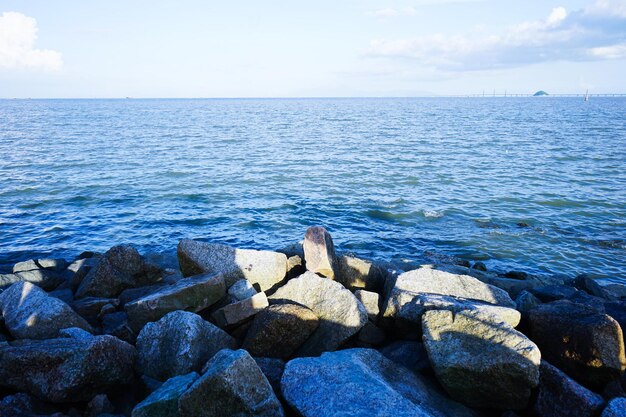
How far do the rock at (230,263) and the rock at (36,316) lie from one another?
7.01 feet

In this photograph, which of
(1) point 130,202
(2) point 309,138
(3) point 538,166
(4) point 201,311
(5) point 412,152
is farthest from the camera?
(2) point 309,138

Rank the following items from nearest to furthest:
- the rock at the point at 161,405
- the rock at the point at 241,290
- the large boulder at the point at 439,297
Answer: the rock at the point at 161,405 < the large boulder at the point at 439,297 < the rock at the point at 241,290

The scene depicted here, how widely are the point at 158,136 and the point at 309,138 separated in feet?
58.0

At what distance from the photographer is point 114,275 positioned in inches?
378

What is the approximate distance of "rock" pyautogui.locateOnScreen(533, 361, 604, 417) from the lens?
4.96m

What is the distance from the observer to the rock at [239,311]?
6.97m

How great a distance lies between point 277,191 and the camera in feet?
76.6

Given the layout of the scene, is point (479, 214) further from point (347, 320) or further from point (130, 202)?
point (130, 202)

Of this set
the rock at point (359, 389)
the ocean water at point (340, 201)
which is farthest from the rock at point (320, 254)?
the ocean water at point (340, 201)

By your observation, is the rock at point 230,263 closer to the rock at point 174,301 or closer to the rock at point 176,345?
the rock at point 174,301

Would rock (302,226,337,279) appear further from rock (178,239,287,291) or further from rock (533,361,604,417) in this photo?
rock (533,361,604,417)

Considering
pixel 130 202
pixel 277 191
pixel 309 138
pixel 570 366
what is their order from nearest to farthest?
pixel 570 366
pixel 130 202
pixel 277 191
pixel 309 138

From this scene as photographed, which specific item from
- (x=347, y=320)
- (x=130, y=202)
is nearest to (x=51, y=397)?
(x=347, y=320)

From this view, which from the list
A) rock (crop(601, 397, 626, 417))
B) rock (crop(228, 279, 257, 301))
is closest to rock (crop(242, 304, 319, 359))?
rock (crop(228, 279, 257, 301))
